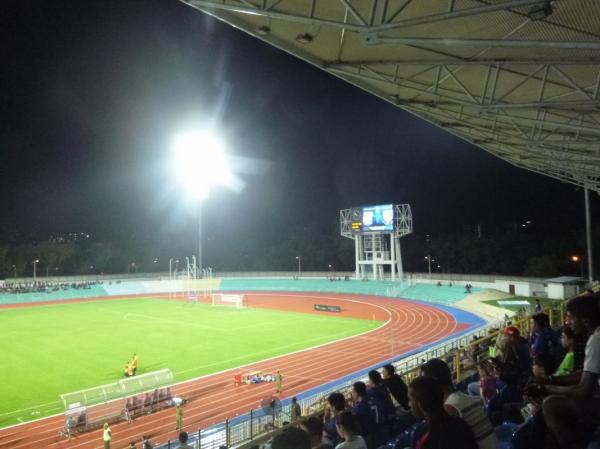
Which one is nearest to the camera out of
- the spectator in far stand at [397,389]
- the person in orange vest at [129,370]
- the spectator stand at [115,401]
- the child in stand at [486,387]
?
the child in stand at [486,387]

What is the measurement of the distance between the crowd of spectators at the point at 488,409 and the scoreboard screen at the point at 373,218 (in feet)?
161

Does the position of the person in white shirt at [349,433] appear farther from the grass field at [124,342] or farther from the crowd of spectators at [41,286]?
the crowd of spectators at [41,286]

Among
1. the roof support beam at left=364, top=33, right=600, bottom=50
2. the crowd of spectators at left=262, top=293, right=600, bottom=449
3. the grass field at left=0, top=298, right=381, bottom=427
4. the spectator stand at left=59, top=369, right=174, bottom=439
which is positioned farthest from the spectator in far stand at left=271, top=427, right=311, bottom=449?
the grass field at left=0, top=298, right=381, bottom=427

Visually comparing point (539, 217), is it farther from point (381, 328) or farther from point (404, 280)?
point (381, 328)

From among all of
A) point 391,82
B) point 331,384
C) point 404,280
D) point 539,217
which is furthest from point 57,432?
point 539,217

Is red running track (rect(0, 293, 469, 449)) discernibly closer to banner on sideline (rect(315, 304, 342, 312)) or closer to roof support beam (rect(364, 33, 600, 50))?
banner on sideline (rect(315, 304, 342, 312))

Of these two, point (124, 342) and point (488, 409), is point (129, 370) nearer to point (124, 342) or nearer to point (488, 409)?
point (124, 342)

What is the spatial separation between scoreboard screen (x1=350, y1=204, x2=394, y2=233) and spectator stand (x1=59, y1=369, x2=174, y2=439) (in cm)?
4081

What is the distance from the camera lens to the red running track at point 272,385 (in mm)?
14172

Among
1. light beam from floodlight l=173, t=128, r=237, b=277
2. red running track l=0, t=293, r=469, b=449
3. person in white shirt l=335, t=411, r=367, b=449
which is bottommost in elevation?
red running track l=0, t=293, r=469, b=449

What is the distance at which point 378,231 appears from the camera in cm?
5519

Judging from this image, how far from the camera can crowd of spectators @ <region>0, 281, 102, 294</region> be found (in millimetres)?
56312

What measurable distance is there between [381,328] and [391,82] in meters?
23.9

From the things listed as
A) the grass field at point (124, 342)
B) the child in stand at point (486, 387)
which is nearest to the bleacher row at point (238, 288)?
the grass field at point (124, 342)
